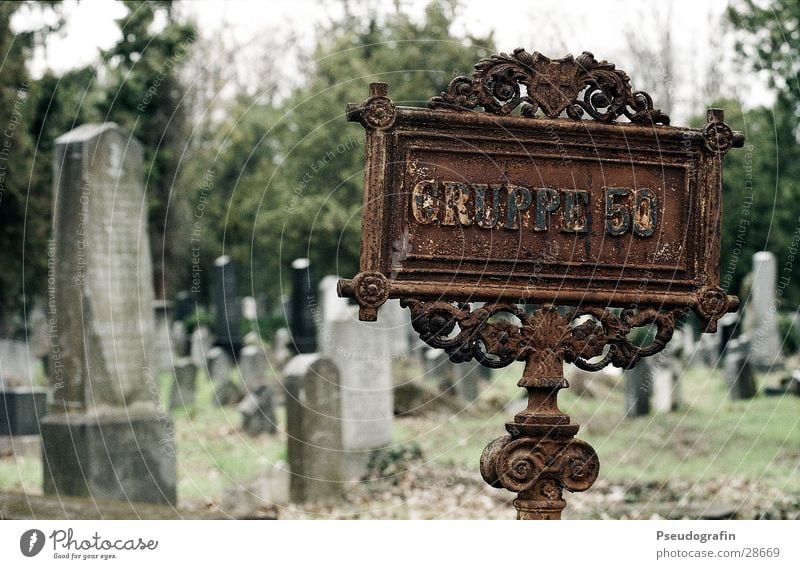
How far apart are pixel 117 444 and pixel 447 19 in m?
11.3

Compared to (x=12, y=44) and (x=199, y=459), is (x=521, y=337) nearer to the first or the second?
(x=199, y=459)

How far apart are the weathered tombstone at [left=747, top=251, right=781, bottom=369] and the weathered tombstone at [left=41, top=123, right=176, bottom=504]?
34.6 ft

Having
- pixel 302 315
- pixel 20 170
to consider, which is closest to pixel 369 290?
pixel 302 315

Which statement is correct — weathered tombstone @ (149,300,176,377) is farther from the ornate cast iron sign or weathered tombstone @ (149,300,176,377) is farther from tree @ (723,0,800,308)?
the ornate cast iron sign

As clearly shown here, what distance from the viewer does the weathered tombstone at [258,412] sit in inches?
574

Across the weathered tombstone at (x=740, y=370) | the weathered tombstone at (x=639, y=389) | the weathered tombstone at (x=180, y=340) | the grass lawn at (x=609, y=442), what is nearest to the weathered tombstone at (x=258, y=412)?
the grass lawn at (x=609, y=442)

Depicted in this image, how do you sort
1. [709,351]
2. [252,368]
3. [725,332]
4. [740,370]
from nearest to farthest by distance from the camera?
[740,370] < [252,368] < [725,332] < [709,351]

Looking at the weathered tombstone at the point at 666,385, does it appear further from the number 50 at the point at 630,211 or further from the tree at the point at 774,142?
the number 50 at the point at 630,211

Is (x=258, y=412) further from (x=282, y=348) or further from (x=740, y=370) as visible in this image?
(x=282, y=348)

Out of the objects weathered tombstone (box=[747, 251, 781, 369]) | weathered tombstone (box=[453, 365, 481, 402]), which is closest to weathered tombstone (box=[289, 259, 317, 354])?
weathered tombstone (box=[453, 365, 481, 402])

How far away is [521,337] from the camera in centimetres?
406

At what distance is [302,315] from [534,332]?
370 inches

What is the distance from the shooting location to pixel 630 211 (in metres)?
4.09

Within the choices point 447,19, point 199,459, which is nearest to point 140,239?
point 199,459
